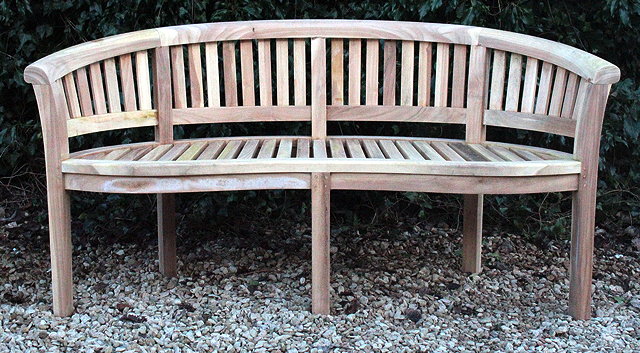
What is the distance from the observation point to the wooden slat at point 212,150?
303cm

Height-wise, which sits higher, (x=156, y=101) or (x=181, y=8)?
(x=181, y=8)

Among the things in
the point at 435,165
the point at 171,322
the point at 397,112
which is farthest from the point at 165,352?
the point at 397,112

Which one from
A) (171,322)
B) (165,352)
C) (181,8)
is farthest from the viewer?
(181,8)

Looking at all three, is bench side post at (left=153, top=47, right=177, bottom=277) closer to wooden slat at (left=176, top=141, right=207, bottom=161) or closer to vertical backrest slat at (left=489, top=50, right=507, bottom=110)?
wooden slat at (left=176, top=141, right=207, bottom=161)

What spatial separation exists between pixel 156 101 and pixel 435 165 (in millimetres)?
1214

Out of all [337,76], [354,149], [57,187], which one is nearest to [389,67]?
[337,76]

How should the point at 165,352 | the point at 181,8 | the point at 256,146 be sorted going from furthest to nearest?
the point at 181,8 → the point at 256,146 → the point at 165,352

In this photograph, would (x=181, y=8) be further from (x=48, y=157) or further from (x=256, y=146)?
(x=48, y=157)

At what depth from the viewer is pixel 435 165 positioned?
2760 millimetres

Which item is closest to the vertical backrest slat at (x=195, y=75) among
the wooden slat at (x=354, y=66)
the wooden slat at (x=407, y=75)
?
the wooden slat at (x=354, y=66)

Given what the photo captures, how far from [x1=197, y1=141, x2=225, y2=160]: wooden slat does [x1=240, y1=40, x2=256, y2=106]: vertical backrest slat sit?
0.22 m

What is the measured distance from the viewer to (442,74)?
344cm

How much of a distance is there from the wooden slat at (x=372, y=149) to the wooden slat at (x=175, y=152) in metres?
0.70

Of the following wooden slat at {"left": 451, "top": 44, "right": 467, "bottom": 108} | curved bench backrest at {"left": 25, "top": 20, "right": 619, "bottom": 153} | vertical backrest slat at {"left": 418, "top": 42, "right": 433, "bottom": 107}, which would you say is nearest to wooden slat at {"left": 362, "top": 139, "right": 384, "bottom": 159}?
curved bench backrest at {"left": 25, "top": 20, "right": 619, "bottom": 153}
